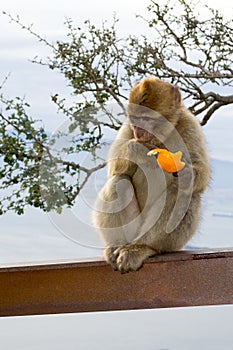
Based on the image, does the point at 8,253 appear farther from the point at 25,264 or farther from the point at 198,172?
the point at 198,172

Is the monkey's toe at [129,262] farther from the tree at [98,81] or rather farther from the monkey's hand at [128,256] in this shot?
the tree at [98,81]

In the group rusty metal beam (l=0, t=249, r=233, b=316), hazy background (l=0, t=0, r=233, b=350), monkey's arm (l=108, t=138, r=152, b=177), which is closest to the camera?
rusty metal beam (l=0, t=249, r=233, b=316)

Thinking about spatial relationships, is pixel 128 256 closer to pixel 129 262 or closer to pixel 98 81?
pixel 129 262

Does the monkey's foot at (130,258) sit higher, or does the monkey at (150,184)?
the monkey at (150,184)

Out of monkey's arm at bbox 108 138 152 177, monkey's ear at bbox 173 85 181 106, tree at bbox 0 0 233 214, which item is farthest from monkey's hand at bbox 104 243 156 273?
tree at bbox 0 0 233 214

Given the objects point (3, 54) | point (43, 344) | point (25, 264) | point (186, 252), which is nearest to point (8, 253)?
point (43, 344)

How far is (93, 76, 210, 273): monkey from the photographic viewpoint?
55.6 inches

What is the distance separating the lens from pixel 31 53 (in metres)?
2.41

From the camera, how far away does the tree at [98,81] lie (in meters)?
2.38

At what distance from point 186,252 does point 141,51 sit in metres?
1.20

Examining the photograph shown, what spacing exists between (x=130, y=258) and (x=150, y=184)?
18 cm

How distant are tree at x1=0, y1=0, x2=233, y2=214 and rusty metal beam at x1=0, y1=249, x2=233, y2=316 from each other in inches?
37.5

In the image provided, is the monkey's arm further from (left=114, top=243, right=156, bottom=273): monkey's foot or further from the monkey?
(left=114, top=243, right=156, bottom=273): monkey's foot

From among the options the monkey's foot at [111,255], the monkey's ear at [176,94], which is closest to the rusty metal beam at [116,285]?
the monkey's foot at [111,255]
